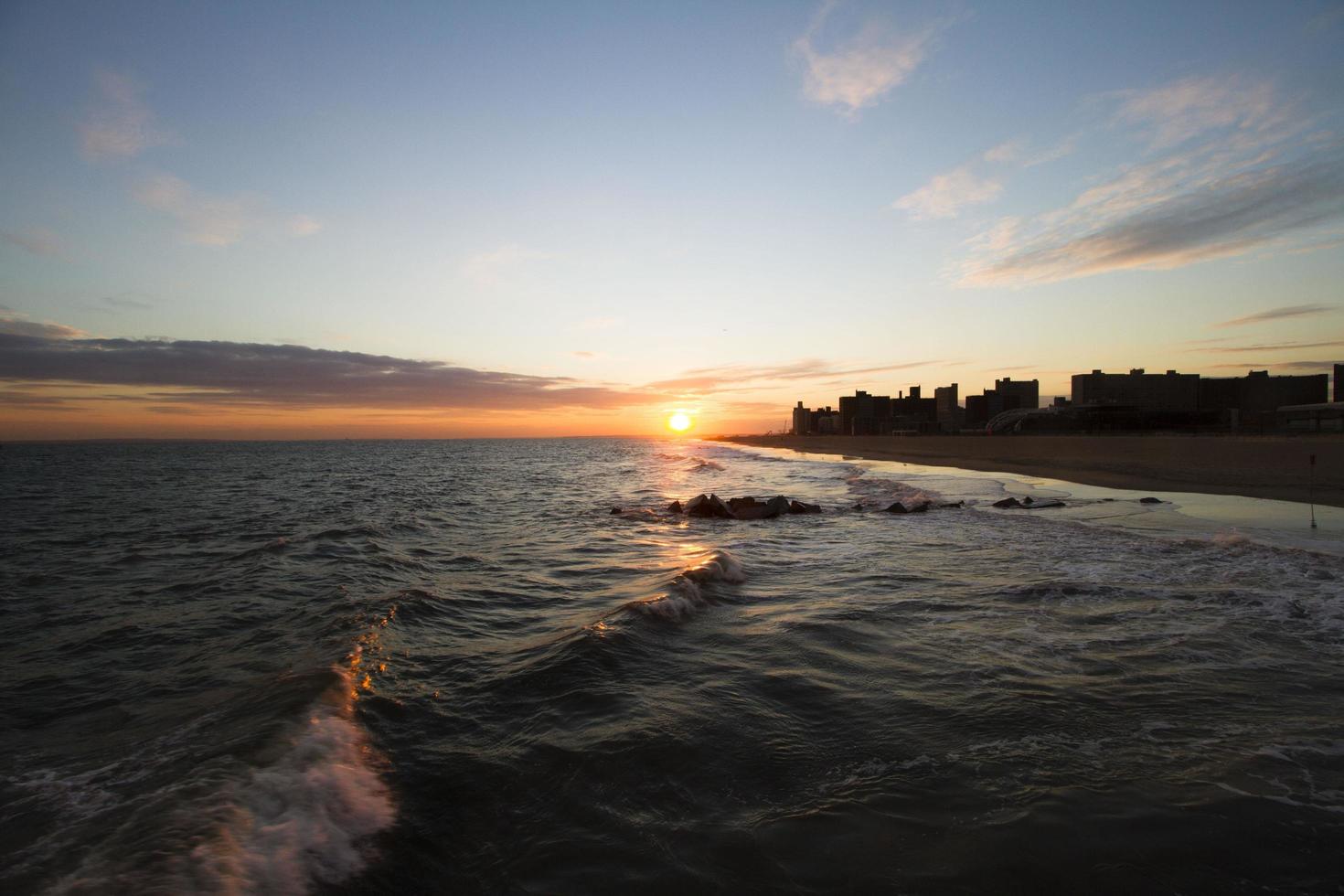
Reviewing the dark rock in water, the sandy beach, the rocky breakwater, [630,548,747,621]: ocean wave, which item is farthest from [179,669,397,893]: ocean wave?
the sandy beach

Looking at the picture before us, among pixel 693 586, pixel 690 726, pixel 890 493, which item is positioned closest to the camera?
pixel 690 726

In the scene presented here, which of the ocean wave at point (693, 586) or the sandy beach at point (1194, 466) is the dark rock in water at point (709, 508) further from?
the sandy beach at point (1194, 466)

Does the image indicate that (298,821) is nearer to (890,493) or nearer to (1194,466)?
(890,493)

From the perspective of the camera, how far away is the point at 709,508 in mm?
22906

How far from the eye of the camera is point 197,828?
4195 mm

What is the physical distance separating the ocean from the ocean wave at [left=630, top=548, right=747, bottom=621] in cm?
8

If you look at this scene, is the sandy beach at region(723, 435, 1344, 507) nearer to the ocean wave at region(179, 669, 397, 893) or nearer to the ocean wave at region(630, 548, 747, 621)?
the ocean wave at region(630, 548, 747, 621)

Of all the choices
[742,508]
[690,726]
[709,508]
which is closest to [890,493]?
[742,508]

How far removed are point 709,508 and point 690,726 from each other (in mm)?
17312

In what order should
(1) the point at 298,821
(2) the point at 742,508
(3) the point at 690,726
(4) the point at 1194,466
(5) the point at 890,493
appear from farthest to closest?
1. (4) the point at 1194,466
2. (5) the point at 890,493
3. (2) the point at 742,508
4. (3) the point at 690,726
5. (1) the point at 298,821

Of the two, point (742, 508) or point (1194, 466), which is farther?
point (1194, 466)

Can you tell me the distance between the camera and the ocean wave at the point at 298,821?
381 centimetres

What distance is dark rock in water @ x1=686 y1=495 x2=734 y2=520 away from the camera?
73.7 feet

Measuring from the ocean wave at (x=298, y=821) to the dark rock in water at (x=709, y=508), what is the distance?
17508 millimetres
